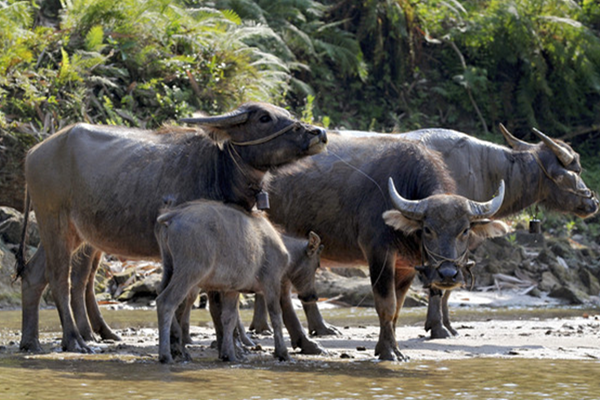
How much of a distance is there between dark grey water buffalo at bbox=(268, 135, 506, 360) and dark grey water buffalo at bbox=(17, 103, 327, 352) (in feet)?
1.71

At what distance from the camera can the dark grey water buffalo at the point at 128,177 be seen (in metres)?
8.75

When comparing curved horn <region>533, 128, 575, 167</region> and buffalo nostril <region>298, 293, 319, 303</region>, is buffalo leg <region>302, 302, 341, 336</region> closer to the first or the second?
buffalo nostril <region>298, 293, 319, 303</region>

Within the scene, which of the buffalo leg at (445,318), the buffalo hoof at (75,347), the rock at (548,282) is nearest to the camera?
the buffalo hoof at (75,347)

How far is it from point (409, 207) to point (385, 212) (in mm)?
288

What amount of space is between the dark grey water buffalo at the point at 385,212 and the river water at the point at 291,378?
34.2 inches

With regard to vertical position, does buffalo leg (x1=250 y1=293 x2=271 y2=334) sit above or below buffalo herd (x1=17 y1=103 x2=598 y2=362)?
below

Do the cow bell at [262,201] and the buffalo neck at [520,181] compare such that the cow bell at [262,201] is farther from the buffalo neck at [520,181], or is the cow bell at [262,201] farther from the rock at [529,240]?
the rock at [529,240]

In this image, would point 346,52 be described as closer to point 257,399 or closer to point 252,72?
point 252,72

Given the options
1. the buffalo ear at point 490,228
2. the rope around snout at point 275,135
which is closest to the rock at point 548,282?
the buffalo ear at point 490,228

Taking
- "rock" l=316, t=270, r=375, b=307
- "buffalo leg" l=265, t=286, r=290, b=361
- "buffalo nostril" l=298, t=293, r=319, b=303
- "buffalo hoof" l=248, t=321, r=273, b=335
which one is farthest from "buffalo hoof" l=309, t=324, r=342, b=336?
"rock" l=316, t=270, r=375, b=307

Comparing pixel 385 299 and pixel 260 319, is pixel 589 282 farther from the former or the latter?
pixel 385 299

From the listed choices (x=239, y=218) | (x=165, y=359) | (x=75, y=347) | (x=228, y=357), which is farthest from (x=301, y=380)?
(x=75, y=347)

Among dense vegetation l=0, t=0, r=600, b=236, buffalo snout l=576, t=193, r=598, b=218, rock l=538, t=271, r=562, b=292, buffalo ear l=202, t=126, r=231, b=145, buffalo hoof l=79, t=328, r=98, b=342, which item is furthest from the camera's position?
dense vegetation l=0, t=0, r=600, b=236

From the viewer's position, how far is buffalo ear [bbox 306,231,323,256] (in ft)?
31.0
